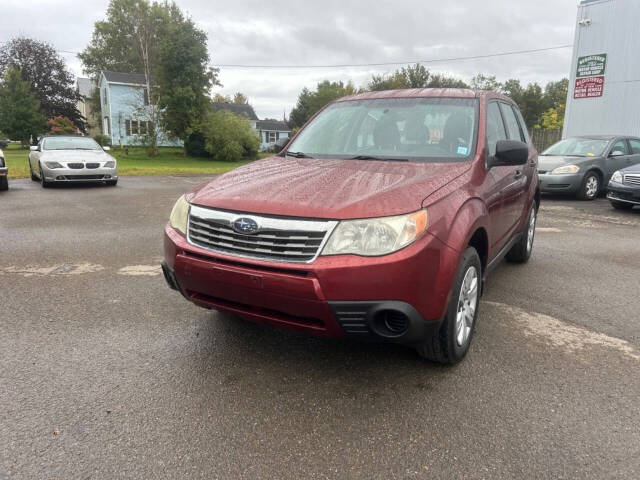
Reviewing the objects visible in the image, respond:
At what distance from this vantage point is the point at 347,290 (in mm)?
2361

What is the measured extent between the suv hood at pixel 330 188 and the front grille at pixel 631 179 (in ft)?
26.2

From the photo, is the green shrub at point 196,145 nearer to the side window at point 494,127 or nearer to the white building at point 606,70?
the white building at point 606,70

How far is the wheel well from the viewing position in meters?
3.09

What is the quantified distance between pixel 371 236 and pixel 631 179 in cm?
915

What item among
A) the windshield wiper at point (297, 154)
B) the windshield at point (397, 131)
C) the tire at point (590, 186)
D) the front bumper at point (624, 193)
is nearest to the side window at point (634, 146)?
the tire at point (590, 186)

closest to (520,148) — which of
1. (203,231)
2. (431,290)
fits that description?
(431,290)

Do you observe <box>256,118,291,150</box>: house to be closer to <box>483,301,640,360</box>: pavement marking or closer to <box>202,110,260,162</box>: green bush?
<box>202,110,260,162</box>: green bush

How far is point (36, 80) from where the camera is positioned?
5250 centimetres

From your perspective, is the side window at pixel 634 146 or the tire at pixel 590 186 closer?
the tire at pixel 590 186

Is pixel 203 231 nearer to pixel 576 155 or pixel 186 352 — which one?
pixel 186 352

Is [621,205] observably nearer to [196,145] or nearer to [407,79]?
[196,145]

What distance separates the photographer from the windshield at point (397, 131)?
11.4ft

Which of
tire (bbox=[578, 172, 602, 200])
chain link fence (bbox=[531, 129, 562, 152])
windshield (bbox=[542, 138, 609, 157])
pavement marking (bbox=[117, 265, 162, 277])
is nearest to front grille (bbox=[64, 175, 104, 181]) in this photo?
pavement marking (bbox=[117, 265, 162, 277])

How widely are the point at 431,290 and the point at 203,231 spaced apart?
129cm
